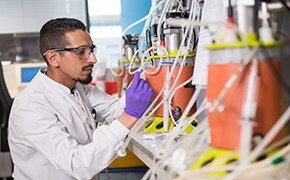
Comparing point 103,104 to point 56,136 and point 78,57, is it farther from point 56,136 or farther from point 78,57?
point 56,136

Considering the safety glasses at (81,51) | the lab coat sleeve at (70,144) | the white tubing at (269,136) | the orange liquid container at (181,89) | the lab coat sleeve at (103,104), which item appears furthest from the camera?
the lab coat sleeve at (103,104)

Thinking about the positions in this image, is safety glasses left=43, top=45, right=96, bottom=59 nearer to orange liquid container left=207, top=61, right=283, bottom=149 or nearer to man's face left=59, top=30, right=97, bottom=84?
man's face left=59, top=30, right=97, bottom=84

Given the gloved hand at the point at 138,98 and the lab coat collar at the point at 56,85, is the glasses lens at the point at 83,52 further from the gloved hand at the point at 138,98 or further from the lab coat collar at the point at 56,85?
the gloved hand at the point at 138,98

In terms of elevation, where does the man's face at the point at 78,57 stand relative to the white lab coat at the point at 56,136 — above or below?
above

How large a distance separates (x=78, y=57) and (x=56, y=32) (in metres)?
0.14

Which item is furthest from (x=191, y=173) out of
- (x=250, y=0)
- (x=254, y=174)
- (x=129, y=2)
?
(x=129, y=2)

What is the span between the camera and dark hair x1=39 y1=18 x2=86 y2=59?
1652 mm

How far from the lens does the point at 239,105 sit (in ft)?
2.40

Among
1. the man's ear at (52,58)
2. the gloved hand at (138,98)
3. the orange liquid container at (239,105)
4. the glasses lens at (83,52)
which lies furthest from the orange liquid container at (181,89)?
the orange liquid container at (239,105)

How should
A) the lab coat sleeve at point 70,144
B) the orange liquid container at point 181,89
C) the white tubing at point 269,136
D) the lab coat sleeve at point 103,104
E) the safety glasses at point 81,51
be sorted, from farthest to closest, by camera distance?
the lab coat sleeve at point 103,104
the safety glasses at point 81,51
the orange liquid container at point 181,89
the lab coat sleeve at point 70,144
the white tubing at point 269,136

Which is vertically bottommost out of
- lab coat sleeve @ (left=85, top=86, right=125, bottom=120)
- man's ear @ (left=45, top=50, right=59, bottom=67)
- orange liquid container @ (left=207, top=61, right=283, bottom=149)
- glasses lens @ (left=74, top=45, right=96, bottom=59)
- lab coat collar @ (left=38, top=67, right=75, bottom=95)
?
lab coat sleeve @ (left=85, top=86, right=125, bottom=120)

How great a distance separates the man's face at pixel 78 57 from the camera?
5.36ft

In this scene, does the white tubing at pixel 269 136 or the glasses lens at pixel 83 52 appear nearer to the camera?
the white tubing at pixel 269 136

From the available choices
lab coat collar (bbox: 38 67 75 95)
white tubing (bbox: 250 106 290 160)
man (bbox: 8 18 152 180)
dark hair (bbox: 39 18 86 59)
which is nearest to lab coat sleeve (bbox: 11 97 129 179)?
man (bbox: 8 18 152 180)
